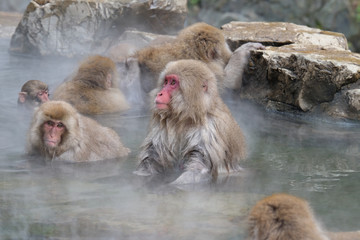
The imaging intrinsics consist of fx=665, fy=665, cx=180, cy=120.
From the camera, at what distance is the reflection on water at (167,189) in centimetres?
449

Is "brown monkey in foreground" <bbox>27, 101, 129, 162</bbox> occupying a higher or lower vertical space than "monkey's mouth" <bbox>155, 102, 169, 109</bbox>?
lower

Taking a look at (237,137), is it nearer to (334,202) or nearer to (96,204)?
(334,202)

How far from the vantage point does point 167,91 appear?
5.91 metres

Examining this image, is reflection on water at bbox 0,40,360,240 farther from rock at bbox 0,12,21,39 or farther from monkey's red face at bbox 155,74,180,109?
rock at bbox 0,12,21,39

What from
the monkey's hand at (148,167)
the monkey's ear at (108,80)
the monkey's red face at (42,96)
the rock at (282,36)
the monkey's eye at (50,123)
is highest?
the rock at (282,36)

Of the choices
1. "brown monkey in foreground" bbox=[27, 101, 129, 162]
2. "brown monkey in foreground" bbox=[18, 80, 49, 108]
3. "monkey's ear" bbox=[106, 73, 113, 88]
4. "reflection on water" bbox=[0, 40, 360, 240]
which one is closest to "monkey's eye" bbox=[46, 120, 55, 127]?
"brown monkey in foreground" bbox=[27, 101, 129, 162]

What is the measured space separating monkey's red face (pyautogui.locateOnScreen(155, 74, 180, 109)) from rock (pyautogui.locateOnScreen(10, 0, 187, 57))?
6.73m

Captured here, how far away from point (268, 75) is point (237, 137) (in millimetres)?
3077

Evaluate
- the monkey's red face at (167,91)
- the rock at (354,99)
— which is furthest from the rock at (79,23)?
the monkey's red face at (167,91)

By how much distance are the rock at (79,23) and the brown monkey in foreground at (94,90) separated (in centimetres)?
349

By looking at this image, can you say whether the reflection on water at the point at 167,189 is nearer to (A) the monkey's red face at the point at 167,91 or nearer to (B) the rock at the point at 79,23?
(A) the monkey's red face at the point at 167,91

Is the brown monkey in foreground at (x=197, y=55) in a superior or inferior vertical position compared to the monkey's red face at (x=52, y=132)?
superior

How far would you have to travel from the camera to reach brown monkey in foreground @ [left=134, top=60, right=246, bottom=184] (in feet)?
19.4

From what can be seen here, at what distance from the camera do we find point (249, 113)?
9102 millimetres
